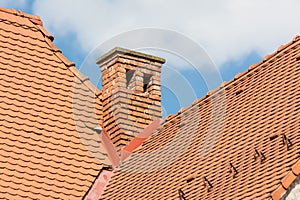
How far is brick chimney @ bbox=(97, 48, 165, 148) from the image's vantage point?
Result: 20.4 metres

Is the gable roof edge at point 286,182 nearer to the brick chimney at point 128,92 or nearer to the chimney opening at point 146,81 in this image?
the brick chimney at point 128,92

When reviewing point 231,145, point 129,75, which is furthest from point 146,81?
point 231,145

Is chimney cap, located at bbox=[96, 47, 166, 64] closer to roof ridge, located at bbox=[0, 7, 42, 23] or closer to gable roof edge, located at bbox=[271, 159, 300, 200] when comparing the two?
roof ridge, located at bbox=[0, 7, 42, 23]

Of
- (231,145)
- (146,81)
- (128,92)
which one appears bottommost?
(231,145)

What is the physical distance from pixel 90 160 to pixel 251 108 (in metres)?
3.02

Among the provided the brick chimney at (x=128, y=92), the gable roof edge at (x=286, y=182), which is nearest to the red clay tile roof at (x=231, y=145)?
the gable roof edge at (x=286, y=182)

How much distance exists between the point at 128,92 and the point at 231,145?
4345mm

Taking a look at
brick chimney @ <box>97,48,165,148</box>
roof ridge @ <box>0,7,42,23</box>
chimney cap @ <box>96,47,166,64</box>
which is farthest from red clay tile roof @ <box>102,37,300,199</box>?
roof ridge @ <box>0,7,42,23</box>

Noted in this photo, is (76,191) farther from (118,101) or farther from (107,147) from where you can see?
(118,101)

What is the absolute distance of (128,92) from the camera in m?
20.9

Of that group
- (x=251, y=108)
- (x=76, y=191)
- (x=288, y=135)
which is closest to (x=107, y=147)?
(x=76, y=191)

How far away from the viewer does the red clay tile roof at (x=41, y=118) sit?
17828 mm

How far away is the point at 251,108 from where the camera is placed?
17688 mm

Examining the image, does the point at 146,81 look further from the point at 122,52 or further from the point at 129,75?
the point at 122,52
